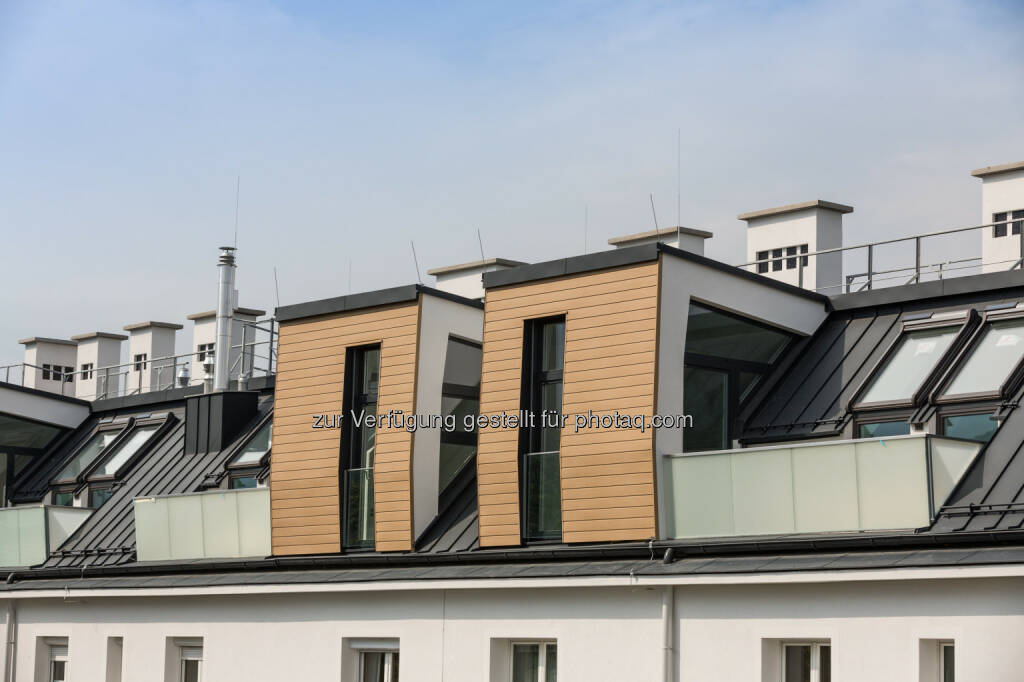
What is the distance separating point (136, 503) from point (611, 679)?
10627mm

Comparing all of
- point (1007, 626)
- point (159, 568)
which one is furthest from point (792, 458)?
point (159, 568)

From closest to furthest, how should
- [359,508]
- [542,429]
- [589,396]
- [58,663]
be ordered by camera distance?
1. [589,396]
2. [542,429]
3. [359,508]
4. [58,663]

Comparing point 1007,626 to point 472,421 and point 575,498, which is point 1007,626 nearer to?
point 575,498

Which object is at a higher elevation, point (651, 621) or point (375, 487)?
point (375, 487)

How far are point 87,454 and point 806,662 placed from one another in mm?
19403

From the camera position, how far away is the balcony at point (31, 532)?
2758 cm

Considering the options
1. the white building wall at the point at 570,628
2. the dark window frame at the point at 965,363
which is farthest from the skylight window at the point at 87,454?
the dark window frame at the point at 965,363

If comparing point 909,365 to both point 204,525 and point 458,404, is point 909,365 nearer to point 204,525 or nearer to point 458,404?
point 458,404

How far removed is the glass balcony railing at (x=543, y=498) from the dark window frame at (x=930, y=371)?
12.9ft

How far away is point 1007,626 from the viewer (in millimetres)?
14867

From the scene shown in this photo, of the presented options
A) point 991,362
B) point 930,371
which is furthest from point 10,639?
point 991,362

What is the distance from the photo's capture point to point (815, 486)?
56.2ft

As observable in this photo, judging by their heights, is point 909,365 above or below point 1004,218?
below

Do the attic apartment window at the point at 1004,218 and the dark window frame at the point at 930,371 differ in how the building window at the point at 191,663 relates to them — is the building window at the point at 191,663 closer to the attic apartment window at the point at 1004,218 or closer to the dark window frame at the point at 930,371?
the dark window frame at the point at 930,371
